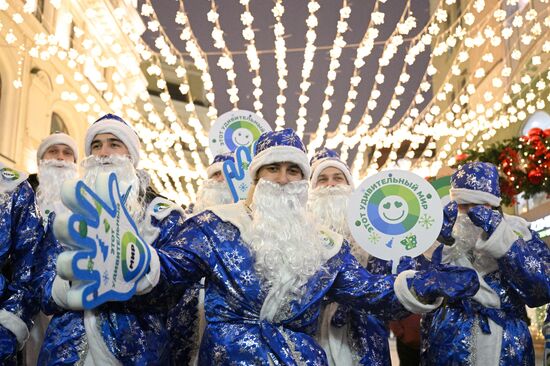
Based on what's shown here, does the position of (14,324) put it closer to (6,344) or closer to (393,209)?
(6,344)

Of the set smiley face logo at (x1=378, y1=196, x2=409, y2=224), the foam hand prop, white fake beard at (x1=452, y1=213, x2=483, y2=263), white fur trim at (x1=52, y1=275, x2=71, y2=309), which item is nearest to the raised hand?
white fur trim at (x1=52, y1=275, x2=71, y2=309)

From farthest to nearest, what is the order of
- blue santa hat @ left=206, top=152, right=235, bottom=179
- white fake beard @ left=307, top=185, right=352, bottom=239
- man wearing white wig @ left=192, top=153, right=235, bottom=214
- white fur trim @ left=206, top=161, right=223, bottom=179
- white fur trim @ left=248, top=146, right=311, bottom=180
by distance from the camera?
man wearing white wig @ left=192, top=153, right=235, bottom=214
white fur trim @ left=206, top=161, right=223, bottom=179
blue santa hat @ left=206, top=152, right=235, bottom=179
white fake beard @ left=307, top=185, right=352, bottom=239
white fur trim @ left=248, top=146, right=311, bottom=180

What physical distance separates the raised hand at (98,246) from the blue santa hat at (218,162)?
315 centimetres

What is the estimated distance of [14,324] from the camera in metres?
3.17

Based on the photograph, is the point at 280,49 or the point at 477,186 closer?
the point at 477,186

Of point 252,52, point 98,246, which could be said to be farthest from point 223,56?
point 98,246

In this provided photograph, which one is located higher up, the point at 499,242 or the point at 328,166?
the point at 328,166

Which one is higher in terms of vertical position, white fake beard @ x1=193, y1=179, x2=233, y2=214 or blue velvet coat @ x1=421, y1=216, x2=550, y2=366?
white fake beard @ x1=193, y1=179, x2=233, y2=214

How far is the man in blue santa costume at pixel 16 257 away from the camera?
3.17 meters

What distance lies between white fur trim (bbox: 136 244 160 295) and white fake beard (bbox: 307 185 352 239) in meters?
1.77

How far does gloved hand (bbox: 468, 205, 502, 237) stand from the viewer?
3.65 m

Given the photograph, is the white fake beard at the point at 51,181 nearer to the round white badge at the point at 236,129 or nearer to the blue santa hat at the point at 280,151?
the round white badge at the point at 236,129

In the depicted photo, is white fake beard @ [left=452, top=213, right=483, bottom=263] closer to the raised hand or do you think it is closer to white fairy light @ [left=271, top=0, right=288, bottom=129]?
the raised hand

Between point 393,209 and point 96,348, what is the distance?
187 cm
